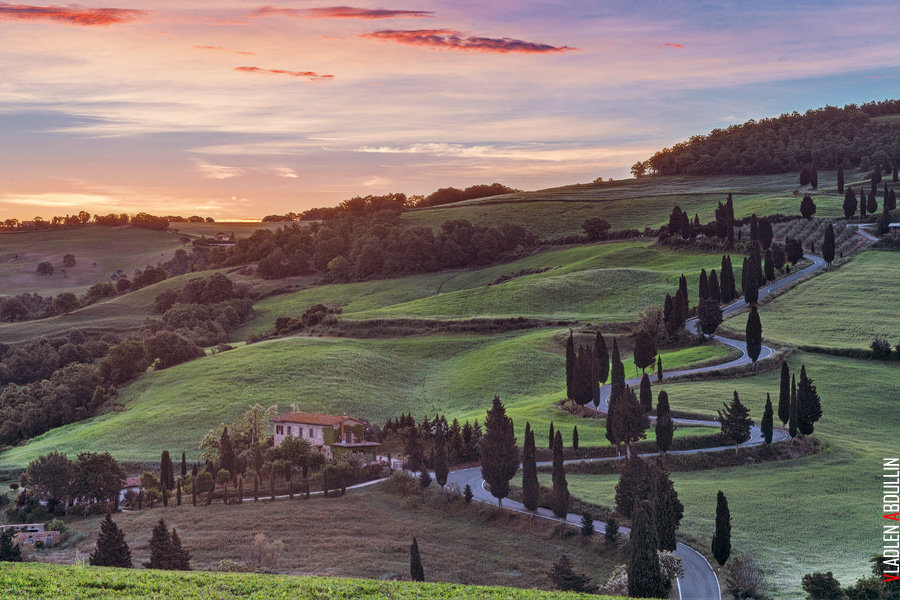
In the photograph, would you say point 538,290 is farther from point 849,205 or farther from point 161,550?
point 161,550

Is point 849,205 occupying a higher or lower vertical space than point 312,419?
higher

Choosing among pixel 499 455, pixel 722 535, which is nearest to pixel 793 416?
pixel 499 455

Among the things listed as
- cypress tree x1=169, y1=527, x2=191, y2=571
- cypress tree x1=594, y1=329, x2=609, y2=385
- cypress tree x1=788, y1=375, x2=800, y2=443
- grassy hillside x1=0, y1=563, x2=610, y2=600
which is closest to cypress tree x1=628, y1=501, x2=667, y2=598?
grassy hillside x1=0, y1=563, x2=610, y2=600

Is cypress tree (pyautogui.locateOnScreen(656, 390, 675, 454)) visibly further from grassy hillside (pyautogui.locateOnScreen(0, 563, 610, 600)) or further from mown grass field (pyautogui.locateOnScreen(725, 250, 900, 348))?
grassy hillside (pyautogui.locateOnScreen(0, 563, 610, 600))

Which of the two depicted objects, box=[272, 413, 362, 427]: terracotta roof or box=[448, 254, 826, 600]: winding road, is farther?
box=[272, 413, 362, 427]: terracotta roof

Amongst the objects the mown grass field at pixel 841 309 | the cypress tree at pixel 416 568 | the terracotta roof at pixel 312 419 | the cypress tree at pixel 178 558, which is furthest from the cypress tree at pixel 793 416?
the cypress tree at pixel 178 558

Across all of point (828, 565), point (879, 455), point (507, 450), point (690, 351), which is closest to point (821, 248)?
point (690, 351)
